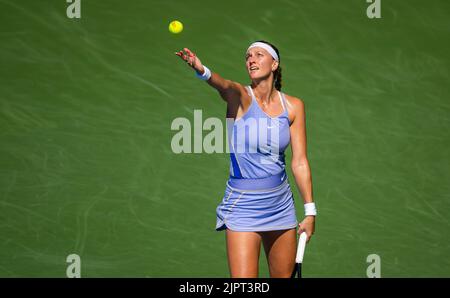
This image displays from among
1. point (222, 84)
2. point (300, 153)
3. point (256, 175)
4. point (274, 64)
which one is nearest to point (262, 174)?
point (256, 175)

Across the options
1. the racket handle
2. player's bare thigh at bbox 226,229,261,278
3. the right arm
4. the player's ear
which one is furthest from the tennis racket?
the player's ear

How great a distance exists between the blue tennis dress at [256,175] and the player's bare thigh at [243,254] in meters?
0.04

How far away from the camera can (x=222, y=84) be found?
467 cm

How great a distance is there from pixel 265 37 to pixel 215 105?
2.02 ft

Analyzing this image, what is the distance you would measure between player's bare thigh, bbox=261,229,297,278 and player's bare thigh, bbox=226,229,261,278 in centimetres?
16

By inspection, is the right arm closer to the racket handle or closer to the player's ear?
the player's ear

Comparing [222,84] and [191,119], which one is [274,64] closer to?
[222,84]

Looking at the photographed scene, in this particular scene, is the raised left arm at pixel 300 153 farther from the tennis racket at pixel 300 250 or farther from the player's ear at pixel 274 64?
the player's ear at pixel 274 64

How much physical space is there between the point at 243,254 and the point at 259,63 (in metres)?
1.01

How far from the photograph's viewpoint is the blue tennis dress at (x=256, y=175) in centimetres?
475

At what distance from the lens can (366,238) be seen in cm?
666

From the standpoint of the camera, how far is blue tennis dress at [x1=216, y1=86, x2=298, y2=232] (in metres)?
4.75

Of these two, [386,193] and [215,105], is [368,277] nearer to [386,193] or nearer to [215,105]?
[386,193]

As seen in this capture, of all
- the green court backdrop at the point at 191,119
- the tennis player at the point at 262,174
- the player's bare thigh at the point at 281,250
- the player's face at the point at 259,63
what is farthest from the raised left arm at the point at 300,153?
the green court backdrop at the point at 191,119
